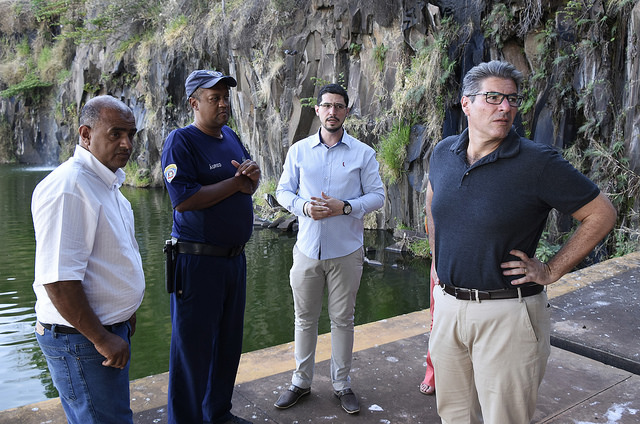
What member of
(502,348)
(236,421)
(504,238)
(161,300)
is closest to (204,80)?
(504,238)

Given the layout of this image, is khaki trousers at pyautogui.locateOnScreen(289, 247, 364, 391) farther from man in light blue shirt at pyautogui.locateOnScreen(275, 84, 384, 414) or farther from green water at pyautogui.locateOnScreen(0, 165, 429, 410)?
green water at pyautogui.locateOnScreen(0, 165, 429, 410)

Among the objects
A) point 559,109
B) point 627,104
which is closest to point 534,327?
point 627,104

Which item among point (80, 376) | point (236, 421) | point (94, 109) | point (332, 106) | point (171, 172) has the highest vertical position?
point (332, 106)

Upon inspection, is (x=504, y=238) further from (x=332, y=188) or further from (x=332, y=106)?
(x=332, y=106)

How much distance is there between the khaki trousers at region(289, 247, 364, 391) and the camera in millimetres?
3135

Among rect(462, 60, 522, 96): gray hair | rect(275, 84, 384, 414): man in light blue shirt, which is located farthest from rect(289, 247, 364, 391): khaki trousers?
rect(462, 60, 522, 96): gray hair

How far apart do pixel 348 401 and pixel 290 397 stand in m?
0.34

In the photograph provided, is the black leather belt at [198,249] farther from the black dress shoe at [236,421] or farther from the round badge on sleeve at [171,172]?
the black dress shoe at [236,421]

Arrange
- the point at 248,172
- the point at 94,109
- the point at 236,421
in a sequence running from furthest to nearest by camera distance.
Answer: the point at 236,421 → the point at 248,172 → the point at 94,109

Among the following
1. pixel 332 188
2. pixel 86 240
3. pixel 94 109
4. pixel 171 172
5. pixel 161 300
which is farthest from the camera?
pixel 161 300

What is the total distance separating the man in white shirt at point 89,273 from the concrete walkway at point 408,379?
1074 millimetres

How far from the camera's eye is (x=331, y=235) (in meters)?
3.15

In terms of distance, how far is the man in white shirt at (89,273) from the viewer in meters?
1.86

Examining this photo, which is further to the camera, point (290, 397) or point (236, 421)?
point (290, 397)
